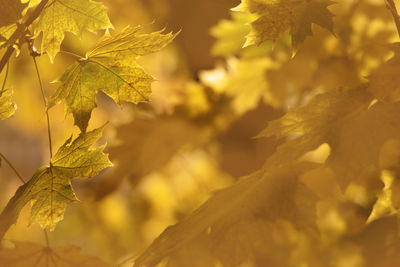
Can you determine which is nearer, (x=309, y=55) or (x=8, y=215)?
(x=8, y=215)

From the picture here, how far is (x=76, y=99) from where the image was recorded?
1.00 meters

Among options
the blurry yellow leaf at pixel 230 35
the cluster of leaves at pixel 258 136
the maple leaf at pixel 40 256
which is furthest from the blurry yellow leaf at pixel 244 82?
the maple leaf at pixel 40 256

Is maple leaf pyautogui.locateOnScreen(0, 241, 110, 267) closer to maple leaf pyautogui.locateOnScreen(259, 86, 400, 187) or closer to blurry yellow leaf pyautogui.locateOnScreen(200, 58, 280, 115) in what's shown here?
maple leaf pyautogui.locateOnScreen(259, 86, 400, 187)

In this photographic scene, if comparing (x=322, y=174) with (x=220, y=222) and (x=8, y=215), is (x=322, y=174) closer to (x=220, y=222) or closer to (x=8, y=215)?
(x=220, y=222)

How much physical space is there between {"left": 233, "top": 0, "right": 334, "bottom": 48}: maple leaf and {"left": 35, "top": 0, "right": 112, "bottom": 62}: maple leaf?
287mm

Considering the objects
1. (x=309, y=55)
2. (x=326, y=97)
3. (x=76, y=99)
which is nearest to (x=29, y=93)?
(x=309, y=55)

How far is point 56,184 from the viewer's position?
919 millimetres

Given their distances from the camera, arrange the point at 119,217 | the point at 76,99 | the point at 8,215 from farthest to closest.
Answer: the point at 119,217, the point at 76,99, the point at 8,215

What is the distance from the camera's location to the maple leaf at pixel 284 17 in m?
1.02

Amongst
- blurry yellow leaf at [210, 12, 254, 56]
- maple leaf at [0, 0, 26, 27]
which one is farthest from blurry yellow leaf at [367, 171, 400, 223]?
blurry yellow leaf at [210, 12, 254, 56]

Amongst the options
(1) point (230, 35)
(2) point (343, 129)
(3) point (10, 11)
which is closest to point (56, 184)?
(3) point (10, 11)

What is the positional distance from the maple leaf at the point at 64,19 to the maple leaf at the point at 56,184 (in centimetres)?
22

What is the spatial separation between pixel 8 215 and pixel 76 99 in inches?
10.1

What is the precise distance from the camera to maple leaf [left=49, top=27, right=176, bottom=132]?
1.00 m
